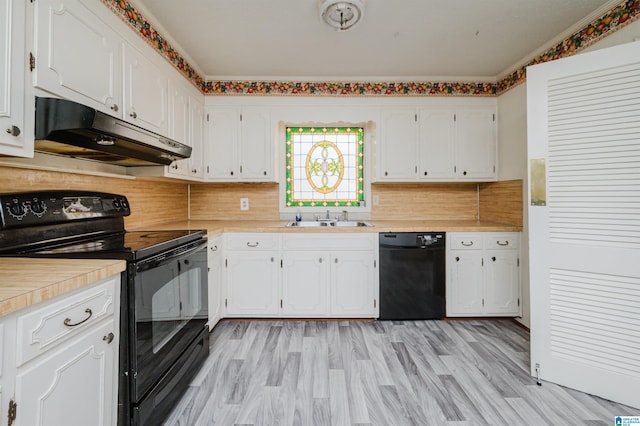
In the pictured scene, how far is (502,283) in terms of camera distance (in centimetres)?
280

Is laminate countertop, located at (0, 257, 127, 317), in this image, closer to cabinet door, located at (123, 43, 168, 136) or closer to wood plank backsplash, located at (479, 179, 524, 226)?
cabinet door, located at (123, 43, 168, 136)

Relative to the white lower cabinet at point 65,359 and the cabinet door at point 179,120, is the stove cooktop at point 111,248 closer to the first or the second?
the white lower cabinet at point 65,359

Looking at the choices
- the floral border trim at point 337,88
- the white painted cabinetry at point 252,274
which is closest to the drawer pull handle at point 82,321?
the white painted cabinetry at point 252,274

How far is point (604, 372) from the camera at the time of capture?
1706mm

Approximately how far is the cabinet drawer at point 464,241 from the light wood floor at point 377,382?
28.6 inches

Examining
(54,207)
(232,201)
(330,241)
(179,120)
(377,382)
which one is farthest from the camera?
(232,201)

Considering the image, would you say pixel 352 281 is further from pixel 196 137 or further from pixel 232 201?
pixel 196 137

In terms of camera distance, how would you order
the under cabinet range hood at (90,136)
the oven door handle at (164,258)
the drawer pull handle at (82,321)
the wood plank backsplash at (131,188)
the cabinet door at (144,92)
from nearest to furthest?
1. the drawer pull handle at (82,321)
2. the under cabinet range hood at (90,136)
3. the oven door handle at (164,258)
4. the wood plank backsplash at (131,188)
5. the cabinet door at (144,92)

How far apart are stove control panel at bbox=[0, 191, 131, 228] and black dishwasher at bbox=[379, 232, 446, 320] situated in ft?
7.00

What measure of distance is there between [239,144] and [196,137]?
0.41 meters

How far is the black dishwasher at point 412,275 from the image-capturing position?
2.74 meters

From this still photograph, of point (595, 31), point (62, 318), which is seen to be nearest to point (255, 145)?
point (62, 318)

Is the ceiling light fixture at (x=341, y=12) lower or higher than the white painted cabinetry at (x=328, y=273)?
higher

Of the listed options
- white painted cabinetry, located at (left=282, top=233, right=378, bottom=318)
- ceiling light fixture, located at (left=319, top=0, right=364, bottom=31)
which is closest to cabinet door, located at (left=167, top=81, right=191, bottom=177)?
white painted cabinetry, located at (left=282, top=233, right=378, bottom=318)
